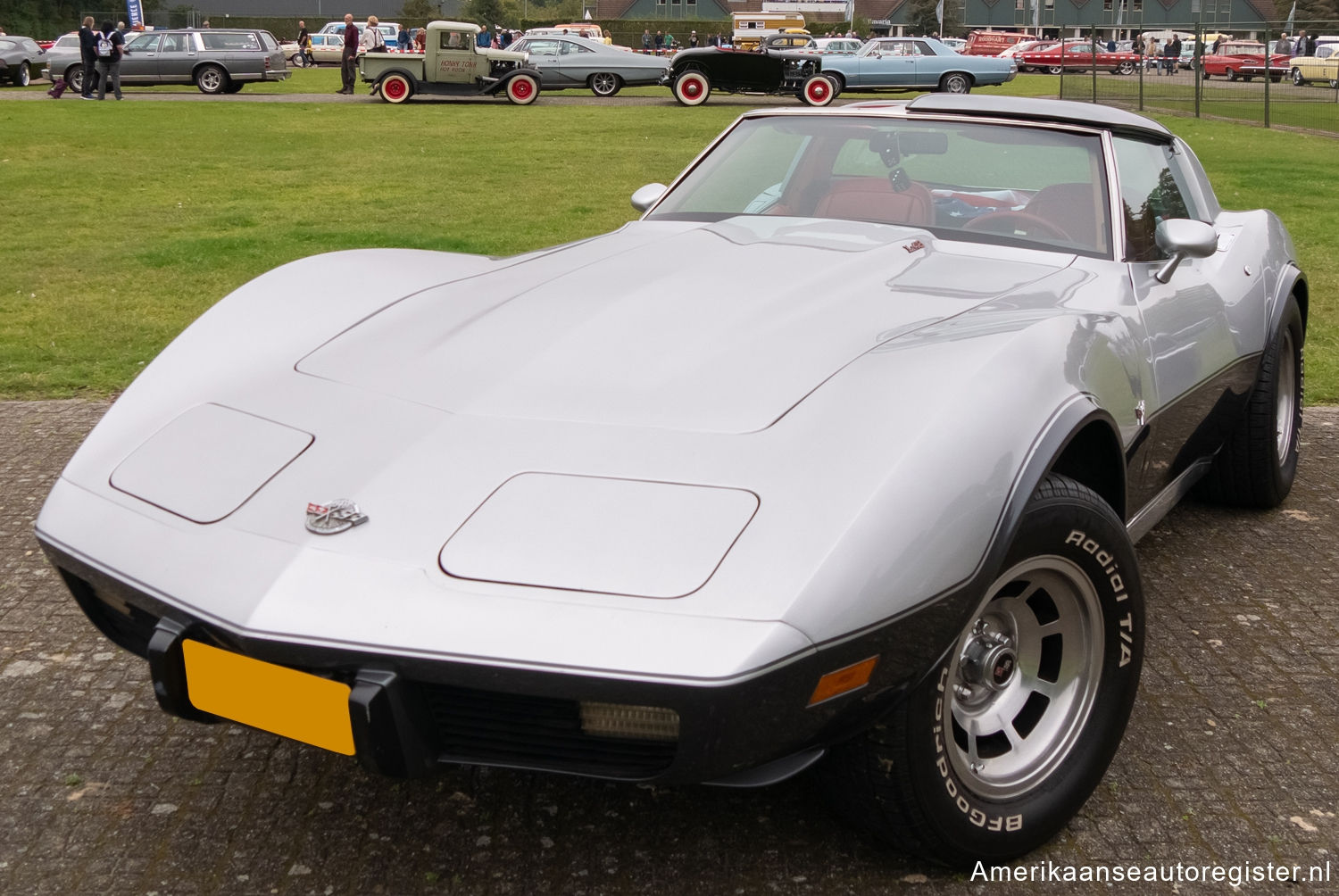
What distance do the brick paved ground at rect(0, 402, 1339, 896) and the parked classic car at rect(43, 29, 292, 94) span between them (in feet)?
85.8

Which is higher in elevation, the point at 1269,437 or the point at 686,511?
the point at 686,511

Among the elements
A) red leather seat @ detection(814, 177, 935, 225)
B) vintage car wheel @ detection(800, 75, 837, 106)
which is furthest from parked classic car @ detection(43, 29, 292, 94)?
red leather seat @ detection(814, 177, 935, 225)

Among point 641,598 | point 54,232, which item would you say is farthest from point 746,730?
point 54,232

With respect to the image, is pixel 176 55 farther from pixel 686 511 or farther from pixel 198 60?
pixel 686 511

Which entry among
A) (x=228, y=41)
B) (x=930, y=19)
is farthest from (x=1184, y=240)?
(x=930, y=19)

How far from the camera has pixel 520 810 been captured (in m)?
2.43

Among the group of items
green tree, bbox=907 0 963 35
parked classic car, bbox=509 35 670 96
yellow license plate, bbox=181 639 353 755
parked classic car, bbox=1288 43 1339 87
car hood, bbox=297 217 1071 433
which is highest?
green tree, bbox=907 0 963 35

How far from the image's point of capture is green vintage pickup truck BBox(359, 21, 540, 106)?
77.0 feet

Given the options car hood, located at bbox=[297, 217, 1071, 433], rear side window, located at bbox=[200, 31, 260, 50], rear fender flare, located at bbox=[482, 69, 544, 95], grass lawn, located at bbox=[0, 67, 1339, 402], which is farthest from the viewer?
rear side window, located at bbox=[200, 31, 260, 50]

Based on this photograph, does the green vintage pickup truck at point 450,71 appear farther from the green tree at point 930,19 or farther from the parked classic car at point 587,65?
the green tree at point 930,19

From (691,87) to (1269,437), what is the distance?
2209 centimetres

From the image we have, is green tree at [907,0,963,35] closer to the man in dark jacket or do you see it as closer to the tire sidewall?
the man in dark jacket

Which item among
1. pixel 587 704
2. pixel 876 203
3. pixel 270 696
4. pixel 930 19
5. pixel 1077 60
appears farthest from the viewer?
pixel 930 19

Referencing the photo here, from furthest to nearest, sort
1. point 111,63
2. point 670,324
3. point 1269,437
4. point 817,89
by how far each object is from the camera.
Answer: point 817,89, point 111,63, point 1269,437, point 670,324
